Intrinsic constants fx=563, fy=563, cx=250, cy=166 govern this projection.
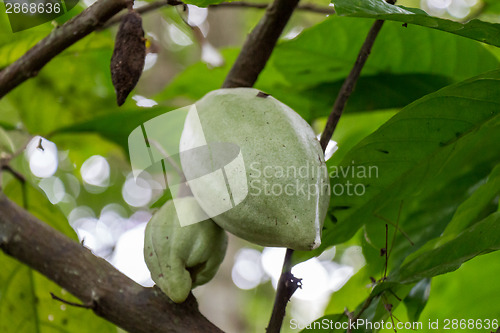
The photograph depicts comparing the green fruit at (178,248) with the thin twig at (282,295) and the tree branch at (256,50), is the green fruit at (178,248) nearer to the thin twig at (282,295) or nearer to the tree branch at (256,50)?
the thin twig at (282,295)

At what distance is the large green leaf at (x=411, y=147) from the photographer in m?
0.75

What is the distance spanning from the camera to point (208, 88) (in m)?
1.26

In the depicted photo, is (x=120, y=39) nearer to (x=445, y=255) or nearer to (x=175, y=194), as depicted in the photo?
(x=175, y=194)

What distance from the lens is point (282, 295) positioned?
0.70 m

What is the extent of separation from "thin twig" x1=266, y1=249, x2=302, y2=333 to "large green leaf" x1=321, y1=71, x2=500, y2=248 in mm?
148

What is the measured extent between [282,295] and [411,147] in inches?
11.1

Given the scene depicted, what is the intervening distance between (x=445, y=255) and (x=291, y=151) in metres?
0.27

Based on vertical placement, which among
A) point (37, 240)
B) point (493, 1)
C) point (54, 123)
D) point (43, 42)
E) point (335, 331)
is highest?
point (43, 42)

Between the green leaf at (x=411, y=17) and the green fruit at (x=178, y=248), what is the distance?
32cm

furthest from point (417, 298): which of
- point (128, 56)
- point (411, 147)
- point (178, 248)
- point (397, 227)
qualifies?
point (128, 56)

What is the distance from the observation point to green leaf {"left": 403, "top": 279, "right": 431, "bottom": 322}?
0.87 metres

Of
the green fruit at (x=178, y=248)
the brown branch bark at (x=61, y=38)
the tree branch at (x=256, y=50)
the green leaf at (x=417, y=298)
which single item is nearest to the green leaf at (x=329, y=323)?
the green leaf at (x=417, y=298)

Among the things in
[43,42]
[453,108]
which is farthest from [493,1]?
[43,42]

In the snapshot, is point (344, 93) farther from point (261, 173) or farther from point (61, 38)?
point (61, 38)
